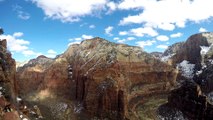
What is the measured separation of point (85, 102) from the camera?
199 meters

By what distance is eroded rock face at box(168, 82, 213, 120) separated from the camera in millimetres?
169750

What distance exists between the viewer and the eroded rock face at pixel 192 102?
169750mm

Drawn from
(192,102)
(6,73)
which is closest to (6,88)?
(6,73)

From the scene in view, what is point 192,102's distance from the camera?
17662 cm

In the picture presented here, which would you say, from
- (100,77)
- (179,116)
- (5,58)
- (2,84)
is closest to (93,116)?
(100,77)

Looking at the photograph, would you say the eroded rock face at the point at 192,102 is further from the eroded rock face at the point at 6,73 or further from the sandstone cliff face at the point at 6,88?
the sandstone cliff face at the point at 6,88

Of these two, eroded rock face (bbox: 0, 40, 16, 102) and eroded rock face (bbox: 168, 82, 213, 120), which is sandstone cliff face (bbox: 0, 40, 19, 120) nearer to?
eroded rock face (bbox: 0, 40, 16, 102)

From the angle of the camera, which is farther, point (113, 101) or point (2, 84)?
point (113, 101)

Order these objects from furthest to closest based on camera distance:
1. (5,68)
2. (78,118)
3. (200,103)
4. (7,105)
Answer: (78,118) → (200,103) → (5,68) → (7,105)

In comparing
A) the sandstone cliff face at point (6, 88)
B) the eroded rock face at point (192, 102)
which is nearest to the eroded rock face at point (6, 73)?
the sandstone cliff face at point (6, 88)

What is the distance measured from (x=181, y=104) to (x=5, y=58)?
316ft

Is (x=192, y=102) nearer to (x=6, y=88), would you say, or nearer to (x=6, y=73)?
(x=6, y=73)

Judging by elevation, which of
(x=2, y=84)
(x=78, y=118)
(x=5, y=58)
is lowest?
(x=78, y=118)

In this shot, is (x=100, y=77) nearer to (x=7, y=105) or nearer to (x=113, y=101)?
(x=113, y=101)
